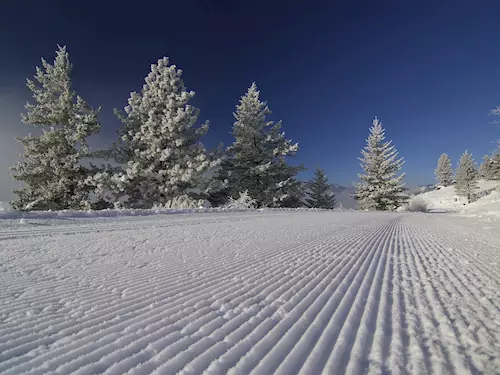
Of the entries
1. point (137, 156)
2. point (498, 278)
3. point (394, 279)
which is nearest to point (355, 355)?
point (394, 279)

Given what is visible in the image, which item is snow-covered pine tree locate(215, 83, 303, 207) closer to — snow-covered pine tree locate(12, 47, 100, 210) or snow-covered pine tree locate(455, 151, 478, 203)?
snow-covered pine tree locate(12, 47, 100, 210)

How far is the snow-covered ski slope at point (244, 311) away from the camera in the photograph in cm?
130

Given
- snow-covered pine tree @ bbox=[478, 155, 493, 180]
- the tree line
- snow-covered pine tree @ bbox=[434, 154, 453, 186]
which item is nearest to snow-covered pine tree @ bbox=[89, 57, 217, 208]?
the tree line

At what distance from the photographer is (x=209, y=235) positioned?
530cm

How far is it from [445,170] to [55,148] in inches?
2909

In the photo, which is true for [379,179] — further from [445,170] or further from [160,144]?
[445,170]

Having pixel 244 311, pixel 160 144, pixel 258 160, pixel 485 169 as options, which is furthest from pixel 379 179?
pixel 485 169

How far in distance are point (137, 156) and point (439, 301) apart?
16.3 metres

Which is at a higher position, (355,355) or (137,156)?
(137,156)

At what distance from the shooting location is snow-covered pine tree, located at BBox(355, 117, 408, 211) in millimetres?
27969

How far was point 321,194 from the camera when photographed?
99.7 ft

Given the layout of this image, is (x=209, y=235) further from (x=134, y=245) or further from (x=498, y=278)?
(x=498, y=278)

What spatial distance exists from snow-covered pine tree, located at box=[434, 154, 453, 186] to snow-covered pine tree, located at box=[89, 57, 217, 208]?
65.6 metres

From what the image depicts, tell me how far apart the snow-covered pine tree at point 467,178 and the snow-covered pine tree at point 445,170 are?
1400 cm
